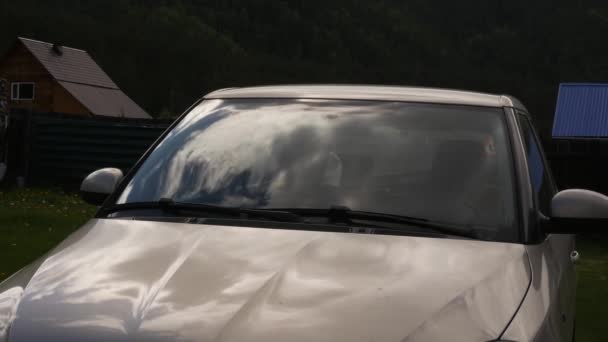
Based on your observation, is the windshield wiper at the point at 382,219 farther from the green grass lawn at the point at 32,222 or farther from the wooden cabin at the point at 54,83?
the wooden cabin at the point at 54,83

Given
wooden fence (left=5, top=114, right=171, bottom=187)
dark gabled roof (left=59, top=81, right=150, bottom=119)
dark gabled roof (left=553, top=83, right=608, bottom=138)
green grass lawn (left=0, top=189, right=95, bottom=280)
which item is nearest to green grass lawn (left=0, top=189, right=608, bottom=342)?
green grass lawn (left=0, top=189, right=95, bottom=280)

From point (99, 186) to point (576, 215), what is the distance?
79.3 inches

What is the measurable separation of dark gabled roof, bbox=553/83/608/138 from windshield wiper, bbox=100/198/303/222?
3085 centimetres

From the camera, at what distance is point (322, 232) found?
3.34m

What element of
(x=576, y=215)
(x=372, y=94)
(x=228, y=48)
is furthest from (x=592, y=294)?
(x=228, y=48)

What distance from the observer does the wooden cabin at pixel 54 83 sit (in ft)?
190

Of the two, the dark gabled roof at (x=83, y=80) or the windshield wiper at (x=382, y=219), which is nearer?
the windshield wiper at (x=382, y=219)

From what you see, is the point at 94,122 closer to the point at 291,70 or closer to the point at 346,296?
the point at 346,296

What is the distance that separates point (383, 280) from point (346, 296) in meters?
0.17

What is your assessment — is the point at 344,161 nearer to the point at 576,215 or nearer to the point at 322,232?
the point at 322,232

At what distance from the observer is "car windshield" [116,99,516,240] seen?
3604 mm

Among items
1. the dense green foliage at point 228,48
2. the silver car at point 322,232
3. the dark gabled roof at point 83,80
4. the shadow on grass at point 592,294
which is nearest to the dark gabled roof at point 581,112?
the shadow on grass at point 592,294

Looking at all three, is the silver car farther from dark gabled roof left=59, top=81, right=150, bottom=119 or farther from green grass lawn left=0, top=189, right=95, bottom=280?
dark gabled roof left=59, top=81, right=150, bottom=119

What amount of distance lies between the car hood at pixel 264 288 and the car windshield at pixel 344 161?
0.92 ft
